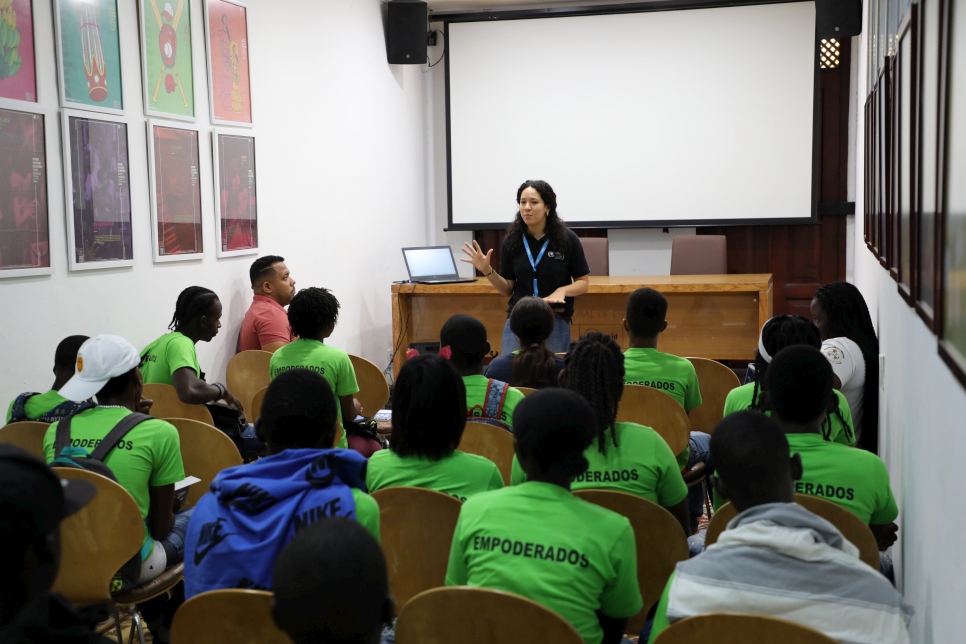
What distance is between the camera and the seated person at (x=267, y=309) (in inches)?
194

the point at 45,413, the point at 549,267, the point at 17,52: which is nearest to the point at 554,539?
the point at 45,413

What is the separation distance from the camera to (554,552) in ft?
5.21

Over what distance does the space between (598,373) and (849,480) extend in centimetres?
68

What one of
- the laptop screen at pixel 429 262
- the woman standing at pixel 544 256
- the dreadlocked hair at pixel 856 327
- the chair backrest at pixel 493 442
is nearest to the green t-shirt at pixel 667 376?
the dreadlocked hair at pixel 856 327

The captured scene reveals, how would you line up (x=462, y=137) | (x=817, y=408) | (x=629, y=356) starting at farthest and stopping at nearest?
(x=462, y=137) < (x=629, y=356) < (x=817, y=408)

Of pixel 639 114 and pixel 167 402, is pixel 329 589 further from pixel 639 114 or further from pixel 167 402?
pixel 639 114

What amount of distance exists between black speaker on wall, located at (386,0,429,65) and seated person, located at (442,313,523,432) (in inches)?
196

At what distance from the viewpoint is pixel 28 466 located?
3.81 ft

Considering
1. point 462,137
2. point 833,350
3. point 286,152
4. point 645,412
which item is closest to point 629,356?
point 645,412

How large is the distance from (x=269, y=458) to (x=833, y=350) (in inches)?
87.7

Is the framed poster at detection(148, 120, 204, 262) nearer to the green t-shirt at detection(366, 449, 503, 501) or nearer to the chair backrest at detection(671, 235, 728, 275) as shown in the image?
the green t-shirt at detection(366, 449, 503, 501)

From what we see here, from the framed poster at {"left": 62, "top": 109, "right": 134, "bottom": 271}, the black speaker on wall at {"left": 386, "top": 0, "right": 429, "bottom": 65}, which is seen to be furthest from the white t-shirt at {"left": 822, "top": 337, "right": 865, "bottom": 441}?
the black speaker on wall at {"left": 386, "top": 0, "right": 429, "bottom": 65}

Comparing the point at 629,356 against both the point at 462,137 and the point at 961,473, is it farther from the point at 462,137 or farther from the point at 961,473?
the point at 462,137

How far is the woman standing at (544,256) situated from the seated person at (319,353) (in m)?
1.24
